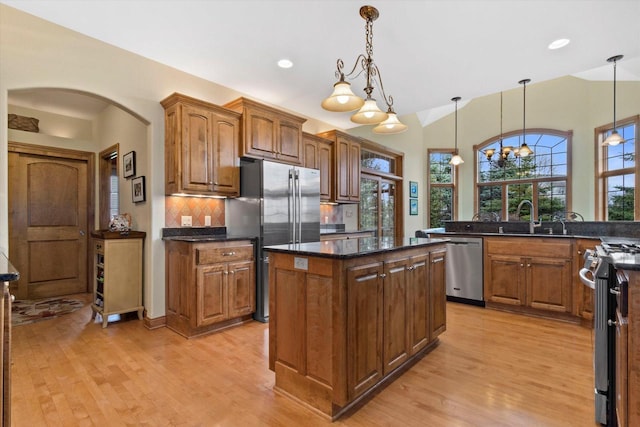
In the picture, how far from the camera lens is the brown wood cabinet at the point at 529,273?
350cm

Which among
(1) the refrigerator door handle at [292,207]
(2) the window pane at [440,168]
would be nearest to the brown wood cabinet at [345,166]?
(1) the refrigerator door handle at [292,207]

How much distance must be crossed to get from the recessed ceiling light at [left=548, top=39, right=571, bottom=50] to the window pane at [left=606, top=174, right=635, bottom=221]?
4352mm

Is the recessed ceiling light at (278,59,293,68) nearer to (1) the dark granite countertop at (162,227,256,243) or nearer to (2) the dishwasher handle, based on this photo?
(1) the dark granite countertop at (162,227,256,243)

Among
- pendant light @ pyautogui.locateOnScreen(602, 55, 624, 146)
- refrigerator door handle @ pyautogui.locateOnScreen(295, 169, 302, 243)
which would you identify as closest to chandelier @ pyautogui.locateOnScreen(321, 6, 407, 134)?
refrigerator door handle @ pyautogui.locateOnScreen(295, 169, 302, 243)

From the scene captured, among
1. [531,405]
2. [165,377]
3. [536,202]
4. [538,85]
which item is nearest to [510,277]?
[531,405]

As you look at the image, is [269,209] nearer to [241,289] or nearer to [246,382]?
[241,289]

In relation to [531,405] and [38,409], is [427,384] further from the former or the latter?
[38,409]

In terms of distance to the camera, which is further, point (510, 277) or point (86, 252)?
point (86, 252)

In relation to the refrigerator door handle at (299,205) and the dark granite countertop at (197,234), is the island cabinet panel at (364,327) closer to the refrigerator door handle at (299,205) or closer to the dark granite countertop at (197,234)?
the dark granite countertop at (197,234)

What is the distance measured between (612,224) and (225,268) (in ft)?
13.9

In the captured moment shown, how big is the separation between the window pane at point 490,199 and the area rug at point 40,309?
841cm

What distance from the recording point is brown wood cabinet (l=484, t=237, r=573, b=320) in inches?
138

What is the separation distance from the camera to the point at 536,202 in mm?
7707

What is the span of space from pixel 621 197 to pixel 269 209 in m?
6.71
